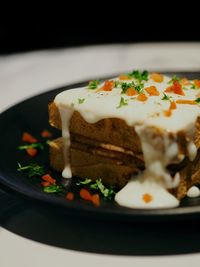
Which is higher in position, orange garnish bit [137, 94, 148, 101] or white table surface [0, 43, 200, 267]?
orange garnish bit [137, 94, 148, 101]

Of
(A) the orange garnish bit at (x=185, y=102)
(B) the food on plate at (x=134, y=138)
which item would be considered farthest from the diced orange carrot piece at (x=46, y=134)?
(A) the orange garnish bit at (x=185, y=102)

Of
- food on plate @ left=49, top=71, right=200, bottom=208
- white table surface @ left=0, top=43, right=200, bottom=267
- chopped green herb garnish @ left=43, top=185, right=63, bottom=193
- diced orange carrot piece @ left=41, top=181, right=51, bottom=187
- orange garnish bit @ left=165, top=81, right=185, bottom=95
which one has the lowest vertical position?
white table surface @ left=0, top=43, right=200, bottom=267

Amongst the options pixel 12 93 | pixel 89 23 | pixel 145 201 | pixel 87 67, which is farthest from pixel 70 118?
pixel 89 23

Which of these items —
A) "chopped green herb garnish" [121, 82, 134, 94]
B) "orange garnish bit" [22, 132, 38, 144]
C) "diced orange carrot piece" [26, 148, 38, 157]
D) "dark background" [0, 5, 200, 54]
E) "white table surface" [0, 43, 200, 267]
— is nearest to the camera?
"chopped green herb garnish" [121, 82, 134, 94]

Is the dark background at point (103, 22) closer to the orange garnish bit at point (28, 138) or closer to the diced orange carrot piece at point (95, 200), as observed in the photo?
the orange garnish bit at point (28, 138)

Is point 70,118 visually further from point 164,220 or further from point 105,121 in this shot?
point 164,220

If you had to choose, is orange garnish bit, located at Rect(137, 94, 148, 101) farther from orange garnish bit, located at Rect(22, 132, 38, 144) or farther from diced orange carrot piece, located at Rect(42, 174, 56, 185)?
orange garnish bit, located at Rect(22, 132, 38, 144)

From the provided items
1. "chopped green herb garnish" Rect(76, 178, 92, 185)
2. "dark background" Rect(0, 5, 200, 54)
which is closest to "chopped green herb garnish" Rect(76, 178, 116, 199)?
"chopped green herb garnish" Rect(76, 178, 92, 185)
